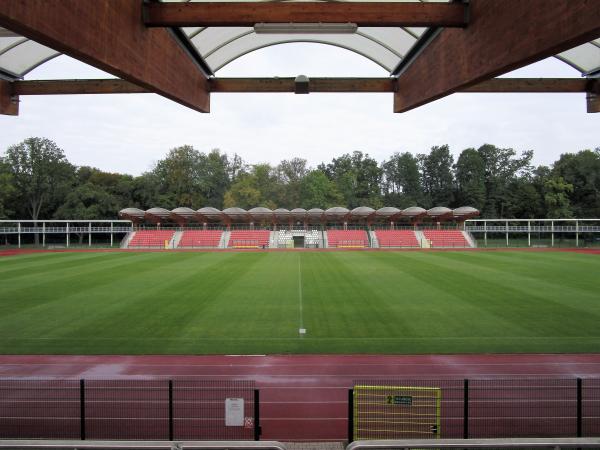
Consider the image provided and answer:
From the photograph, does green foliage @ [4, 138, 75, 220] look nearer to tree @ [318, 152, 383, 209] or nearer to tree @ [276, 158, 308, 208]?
tree @ [276, 158, 308, 208]

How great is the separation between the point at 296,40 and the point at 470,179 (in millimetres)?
89899

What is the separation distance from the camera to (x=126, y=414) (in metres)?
9.94

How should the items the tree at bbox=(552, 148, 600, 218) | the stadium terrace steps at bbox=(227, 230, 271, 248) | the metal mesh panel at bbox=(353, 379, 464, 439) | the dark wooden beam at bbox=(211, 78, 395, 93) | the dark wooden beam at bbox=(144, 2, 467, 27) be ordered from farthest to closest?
the tree at bbox=(552, 148, 600, 218) < the stadium terrace steps at bbox=(227, 230, 271, 248) < the dark wooden beam at bbox=(211, 78, 395, 93) < the metal mesh panel at bbox=(353, 379, 464, 439) < the dark wooden beam at bbox=(144, 2, 467, 27)

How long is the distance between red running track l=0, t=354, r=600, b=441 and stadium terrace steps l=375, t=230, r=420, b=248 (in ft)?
153

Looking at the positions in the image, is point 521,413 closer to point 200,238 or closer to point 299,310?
point 299,310

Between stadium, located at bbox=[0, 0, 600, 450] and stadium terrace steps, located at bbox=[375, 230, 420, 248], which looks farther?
stadium terrace steps, located at bbox=[375, 230, 420, 248]

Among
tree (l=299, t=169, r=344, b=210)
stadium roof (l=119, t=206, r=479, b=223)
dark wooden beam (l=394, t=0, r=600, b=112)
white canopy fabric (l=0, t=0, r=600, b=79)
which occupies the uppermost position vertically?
tree (l=299, t=169, r=344, b=210)

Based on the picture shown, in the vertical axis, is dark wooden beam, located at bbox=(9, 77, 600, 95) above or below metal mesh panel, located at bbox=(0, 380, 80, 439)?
above

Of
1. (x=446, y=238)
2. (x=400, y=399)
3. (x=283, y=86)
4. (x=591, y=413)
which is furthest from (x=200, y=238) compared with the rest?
(x=400, y=399)

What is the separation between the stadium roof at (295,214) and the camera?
61344 mm

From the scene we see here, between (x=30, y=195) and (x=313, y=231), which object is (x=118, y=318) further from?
(x=30, y=195)

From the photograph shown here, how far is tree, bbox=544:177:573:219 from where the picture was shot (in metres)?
77.3

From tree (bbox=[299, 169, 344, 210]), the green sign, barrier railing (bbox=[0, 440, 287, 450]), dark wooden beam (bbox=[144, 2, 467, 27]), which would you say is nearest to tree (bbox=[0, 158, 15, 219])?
tree (bbox=[299, 169, 344, 210])

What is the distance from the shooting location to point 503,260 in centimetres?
4069
